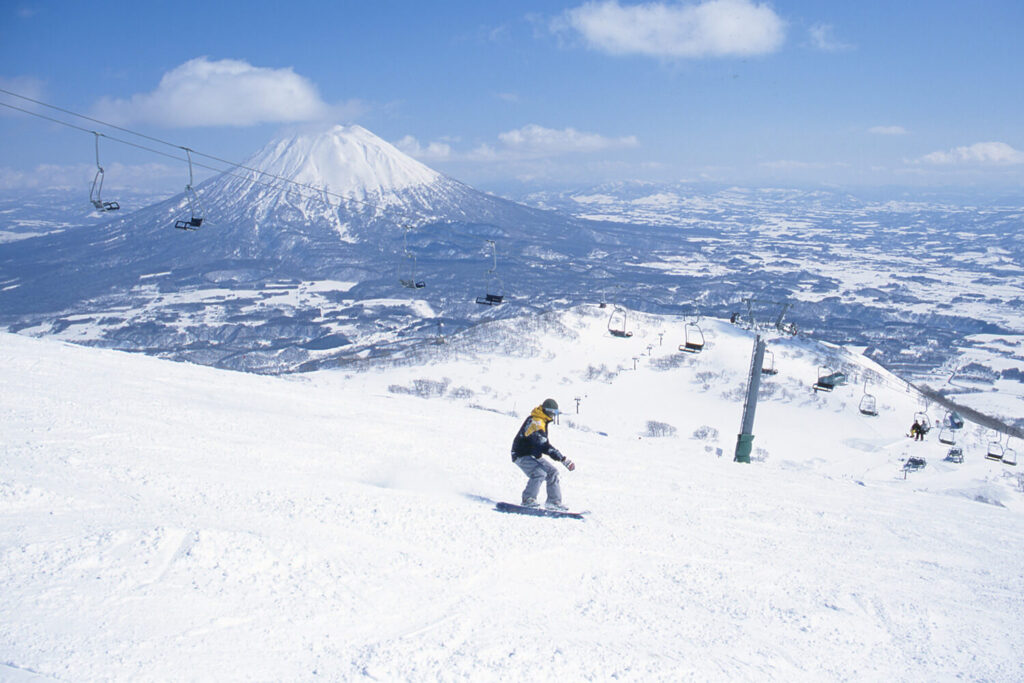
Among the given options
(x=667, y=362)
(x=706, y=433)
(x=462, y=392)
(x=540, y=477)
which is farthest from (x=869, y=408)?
(x=540, y=477)

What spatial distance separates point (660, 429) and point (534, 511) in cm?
5549

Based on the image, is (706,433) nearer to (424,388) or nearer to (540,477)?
(424,388)

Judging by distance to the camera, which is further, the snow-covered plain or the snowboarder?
the snowboarder

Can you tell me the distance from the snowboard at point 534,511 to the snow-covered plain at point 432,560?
28cm

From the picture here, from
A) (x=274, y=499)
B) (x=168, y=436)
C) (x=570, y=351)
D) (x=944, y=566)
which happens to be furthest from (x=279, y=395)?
(x=570, y=351)

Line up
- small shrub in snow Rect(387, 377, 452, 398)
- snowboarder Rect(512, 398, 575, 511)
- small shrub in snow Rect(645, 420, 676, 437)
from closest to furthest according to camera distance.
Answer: snowboarder Rect(512, 398, 575, 511) → small shrub in snow Rect(645, 420, 676, 437) → small shrub in snow Rect(387, 377, 452, 398)

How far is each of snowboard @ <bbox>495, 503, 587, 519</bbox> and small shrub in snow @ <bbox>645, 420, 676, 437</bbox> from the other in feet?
174

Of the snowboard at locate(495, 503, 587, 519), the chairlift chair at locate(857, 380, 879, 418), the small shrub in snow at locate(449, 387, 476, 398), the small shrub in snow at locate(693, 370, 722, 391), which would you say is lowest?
the small shrub in snow at locate(449, 387, 476, 398)

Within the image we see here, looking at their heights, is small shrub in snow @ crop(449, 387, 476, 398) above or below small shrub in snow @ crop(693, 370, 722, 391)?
below

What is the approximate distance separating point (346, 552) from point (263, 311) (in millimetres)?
169739

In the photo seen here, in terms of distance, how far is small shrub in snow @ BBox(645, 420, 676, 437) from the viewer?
61.6 m

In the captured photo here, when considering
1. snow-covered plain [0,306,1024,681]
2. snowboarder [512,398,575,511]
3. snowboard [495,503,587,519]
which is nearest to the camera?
snow-covered plain [0,306,1024,681]

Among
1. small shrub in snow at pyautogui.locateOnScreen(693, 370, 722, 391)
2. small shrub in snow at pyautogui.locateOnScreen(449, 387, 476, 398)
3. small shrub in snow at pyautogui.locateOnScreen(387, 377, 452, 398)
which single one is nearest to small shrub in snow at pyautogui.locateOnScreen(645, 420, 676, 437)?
small shrub in snow at pyautogui.locateOnScreen(693, 370, 722, 391)

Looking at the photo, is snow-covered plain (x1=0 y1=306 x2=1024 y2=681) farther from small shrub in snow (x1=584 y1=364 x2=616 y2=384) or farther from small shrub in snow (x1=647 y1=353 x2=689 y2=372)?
small shrub in snow (x1=647 y1=353 x2=689 y2=372)
